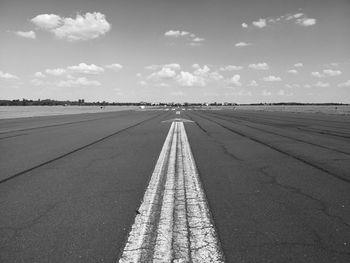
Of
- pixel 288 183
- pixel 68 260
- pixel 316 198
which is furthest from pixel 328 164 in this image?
pixel 68 260

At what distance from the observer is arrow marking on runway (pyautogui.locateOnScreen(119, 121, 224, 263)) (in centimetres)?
300

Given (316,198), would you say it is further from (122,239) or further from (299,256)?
(122,239)

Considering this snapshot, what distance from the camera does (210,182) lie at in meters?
5.84

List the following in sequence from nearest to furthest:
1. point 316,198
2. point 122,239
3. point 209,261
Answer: point 209,261
point 122,239
point 316,198

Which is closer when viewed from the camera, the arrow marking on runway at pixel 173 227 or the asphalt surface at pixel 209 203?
the arrow marking on runway at pixel 173 227

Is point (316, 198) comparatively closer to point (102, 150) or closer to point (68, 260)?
point (68, 260)

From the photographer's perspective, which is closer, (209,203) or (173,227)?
(173,227)

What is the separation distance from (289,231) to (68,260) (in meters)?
2.27

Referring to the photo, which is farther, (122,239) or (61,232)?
(61,232)

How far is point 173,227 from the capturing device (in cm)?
365

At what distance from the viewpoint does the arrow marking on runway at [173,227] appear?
300 cm

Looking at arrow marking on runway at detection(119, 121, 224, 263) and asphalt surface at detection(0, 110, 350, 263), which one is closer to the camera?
arrow marking on runway at detection(119, 121, 224, 263)

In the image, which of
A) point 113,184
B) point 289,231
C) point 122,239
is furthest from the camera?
point 113,184

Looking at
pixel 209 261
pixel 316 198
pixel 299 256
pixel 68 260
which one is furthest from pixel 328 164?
pixel 68 260
